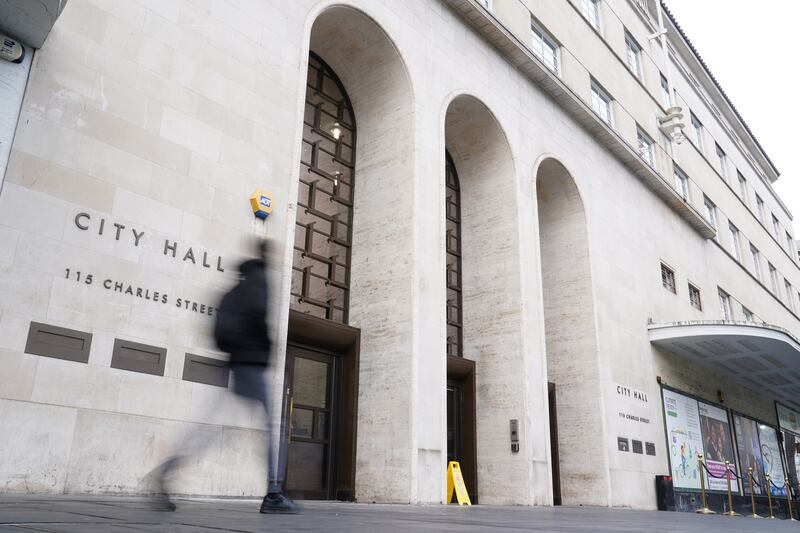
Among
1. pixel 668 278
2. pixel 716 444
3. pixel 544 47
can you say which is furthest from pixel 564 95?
pixel 716 444

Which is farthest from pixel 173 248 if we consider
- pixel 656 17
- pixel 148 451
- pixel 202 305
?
pixel 656 17

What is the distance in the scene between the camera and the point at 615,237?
19422mm

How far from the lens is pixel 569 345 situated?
57.3 feet

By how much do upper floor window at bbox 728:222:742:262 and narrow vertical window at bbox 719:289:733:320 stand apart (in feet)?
13.0

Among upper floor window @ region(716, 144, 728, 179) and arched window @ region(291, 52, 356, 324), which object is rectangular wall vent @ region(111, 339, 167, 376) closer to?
arched window @ region(291, 52, 356, 324)

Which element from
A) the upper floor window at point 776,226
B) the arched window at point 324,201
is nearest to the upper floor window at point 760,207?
the upper floor window at point 776,226

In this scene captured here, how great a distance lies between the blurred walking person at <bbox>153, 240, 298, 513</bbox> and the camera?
17.4 feet

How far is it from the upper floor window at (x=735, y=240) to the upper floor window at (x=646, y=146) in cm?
940

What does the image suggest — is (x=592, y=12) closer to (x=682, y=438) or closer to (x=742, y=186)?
(x=682, y=438)

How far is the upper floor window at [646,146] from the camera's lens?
2341 cm

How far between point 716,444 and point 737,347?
4.23 metres

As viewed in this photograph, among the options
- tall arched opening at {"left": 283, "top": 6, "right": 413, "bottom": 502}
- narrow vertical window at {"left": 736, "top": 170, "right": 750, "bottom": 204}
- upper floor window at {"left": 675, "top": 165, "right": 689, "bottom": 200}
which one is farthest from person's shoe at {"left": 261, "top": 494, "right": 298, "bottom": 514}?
narrow vertical window at {"left": 736, "top": 170, "right": 750, "bottom": 204}

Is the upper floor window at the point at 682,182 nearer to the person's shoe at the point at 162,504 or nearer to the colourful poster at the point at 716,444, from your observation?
the colourful poster at the point at 716,444

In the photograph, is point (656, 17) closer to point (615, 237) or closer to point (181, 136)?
point (615, 237)
